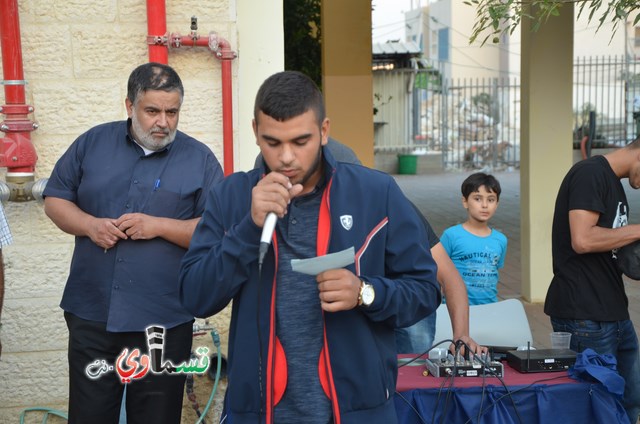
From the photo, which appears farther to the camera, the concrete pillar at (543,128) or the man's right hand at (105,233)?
the concrete pillar at (543,128)

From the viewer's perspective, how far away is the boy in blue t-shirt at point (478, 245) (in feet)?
17.5

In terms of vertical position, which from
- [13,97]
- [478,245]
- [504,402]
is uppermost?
[13,97]

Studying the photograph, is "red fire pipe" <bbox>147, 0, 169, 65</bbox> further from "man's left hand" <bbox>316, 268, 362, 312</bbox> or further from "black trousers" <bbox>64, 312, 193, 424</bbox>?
"man's left hand" <bbox>316, 268, 362, 312</bbox>

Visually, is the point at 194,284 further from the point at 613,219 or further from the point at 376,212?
the point at 613,219

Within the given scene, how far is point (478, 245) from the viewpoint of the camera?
5.37m

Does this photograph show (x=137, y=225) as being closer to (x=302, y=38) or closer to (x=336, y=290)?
(x=336, y=290)

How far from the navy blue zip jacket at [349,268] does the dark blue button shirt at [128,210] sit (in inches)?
44.9

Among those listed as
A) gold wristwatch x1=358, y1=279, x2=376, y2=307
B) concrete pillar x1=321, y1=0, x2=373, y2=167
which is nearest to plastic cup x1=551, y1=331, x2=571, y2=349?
gold wristwatch x1=358, y1=279, x2=376, y2=307

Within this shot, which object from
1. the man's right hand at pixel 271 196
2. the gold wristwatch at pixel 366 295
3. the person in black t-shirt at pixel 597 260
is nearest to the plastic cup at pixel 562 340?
the person in black t-shirt at pixel 597 260

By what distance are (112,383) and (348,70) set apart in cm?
619

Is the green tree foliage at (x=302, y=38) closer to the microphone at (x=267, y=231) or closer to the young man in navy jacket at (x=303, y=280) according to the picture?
the young man in navy jacket at (x=303, y=280)

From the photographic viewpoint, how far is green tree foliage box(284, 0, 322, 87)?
377 inches

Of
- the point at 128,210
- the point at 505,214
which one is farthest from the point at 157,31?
the point at 505,214

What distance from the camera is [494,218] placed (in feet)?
45.5
